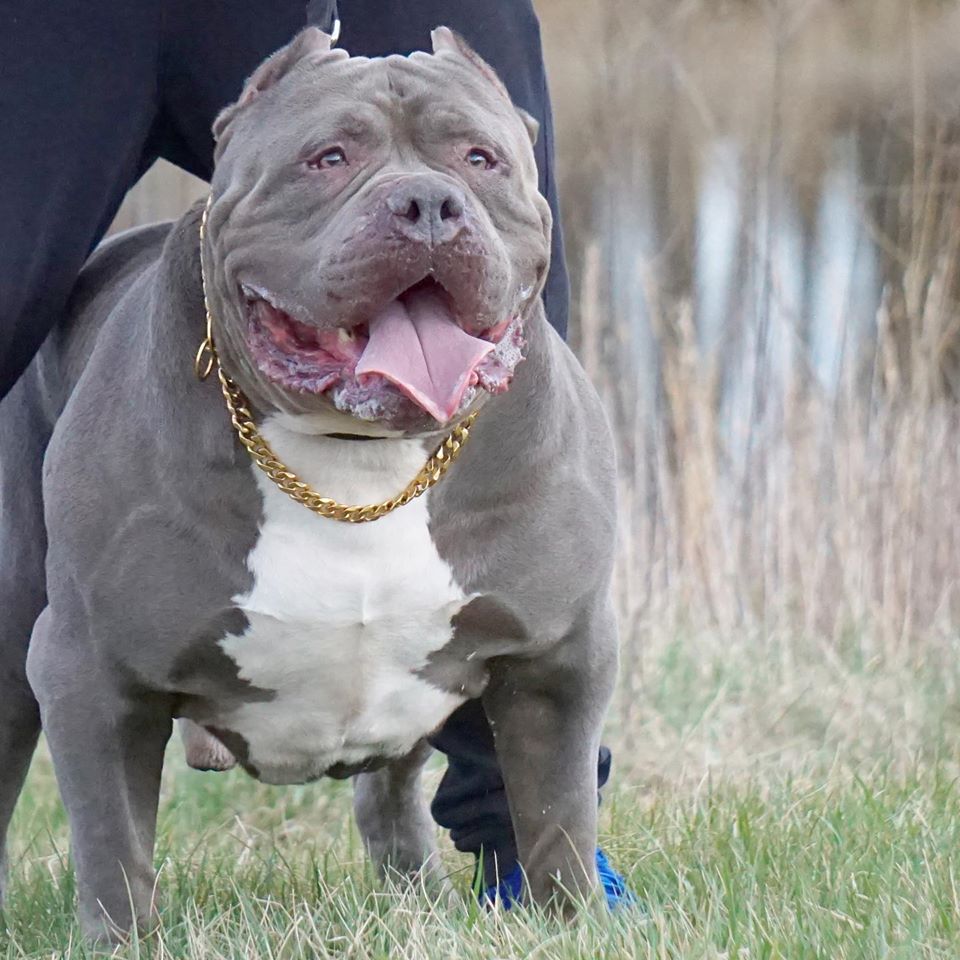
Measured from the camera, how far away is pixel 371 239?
2.31m

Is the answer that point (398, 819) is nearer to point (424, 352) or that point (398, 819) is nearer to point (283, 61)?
point (424, 352)

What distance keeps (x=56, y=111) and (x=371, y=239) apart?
79cm

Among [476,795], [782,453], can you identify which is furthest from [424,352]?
[782,453]

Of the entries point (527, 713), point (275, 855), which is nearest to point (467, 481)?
point (527, 713)

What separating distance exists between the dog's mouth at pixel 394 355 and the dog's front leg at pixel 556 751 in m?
0.59

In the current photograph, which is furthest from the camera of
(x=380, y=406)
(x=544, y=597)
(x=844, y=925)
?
(x=544, y=597)

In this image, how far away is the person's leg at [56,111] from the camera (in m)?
2.81

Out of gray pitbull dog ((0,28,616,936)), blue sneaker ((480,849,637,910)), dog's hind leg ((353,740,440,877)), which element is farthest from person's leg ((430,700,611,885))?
gray pitbull dog ((0,28,616,936))

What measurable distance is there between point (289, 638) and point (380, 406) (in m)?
0.47

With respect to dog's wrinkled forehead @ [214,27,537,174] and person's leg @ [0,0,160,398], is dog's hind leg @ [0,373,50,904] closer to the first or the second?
person's leg @ [0,0,160,398]

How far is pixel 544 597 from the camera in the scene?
8.90ft

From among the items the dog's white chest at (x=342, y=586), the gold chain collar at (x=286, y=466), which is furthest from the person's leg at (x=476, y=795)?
the gold chain collar at (x=286, y=466)

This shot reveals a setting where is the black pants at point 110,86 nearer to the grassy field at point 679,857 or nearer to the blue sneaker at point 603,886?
the grassy field at point 679,857

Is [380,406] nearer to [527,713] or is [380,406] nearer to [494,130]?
[494,130]
